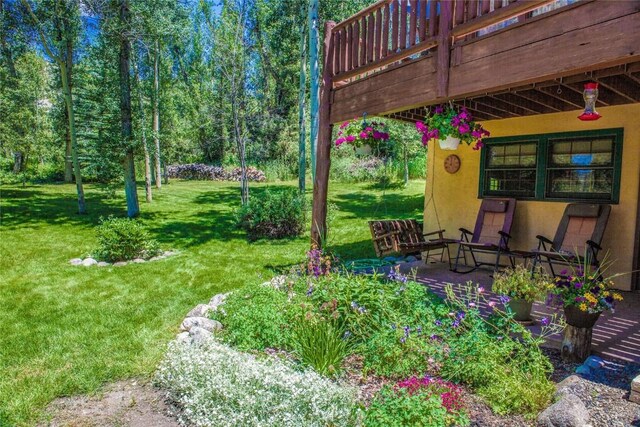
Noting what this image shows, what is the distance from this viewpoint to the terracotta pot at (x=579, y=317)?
2.84m

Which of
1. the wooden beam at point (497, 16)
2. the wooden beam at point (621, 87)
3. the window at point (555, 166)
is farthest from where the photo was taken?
the window at point (555, 166)

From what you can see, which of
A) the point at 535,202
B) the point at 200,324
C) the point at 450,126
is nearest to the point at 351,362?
the point at 200,324

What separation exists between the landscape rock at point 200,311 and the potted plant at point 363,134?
7.56 ft

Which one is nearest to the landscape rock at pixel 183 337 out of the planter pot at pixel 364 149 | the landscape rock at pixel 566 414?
the landscape rock at pixel 566 414

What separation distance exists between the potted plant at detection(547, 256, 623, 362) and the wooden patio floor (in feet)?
0.83

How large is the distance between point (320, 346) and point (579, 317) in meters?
1.84

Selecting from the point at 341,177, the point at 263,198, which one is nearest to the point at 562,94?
the point at 263,198

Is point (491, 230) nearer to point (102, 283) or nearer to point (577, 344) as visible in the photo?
point (577, 344)

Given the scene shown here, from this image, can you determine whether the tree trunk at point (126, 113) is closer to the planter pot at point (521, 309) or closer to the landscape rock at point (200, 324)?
the landscape rock at point (200, 324)

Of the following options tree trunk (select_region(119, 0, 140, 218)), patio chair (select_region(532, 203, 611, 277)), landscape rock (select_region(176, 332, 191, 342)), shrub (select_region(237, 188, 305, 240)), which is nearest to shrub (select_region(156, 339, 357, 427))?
landscape rock (select_region(176, 332, 191, 342))

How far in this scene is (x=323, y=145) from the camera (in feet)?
16.4

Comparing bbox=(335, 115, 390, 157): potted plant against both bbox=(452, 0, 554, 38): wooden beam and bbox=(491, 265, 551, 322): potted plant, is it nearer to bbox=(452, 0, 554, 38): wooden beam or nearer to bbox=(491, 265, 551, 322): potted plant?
bbox=(452, 0, 554, 38): wooden beam

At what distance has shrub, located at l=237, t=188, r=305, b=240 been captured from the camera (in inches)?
333

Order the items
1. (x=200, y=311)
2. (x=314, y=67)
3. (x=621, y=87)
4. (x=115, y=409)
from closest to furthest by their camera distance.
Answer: (x=115, y=409) → (x=621, y=87) → (x=200, y=311) → (x=314, y=67)
